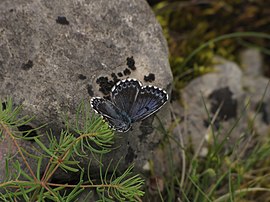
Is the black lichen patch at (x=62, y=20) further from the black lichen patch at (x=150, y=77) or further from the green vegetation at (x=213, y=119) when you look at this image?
the green vegetation at (x=213, y=119)

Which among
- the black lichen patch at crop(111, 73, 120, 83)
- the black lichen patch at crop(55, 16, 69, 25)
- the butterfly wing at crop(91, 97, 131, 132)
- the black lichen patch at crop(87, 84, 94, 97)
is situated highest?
the black lichen patch at crop(55, 16, 69, 25)

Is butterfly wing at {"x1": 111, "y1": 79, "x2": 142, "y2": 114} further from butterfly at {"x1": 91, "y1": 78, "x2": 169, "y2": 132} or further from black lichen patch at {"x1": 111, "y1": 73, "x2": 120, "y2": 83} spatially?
black lichen patch at {"x1": 111, "y1": 73, "x2": 120, "y2": 83}

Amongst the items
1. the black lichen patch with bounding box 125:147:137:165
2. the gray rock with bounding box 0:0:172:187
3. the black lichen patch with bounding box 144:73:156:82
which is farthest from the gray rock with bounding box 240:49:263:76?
the black lichen patch with bounding box 125:147:137:165

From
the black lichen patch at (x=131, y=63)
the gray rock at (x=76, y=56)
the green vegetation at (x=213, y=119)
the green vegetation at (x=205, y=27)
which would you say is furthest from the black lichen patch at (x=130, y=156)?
the green vegetation at (x=205, y=27)

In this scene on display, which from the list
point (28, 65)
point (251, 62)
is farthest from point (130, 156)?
point (251, 62)

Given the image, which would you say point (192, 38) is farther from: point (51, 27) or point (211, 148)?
point (51, 27)

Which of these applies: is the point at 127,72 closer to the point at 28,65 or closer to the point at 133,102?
the point at 133,102
